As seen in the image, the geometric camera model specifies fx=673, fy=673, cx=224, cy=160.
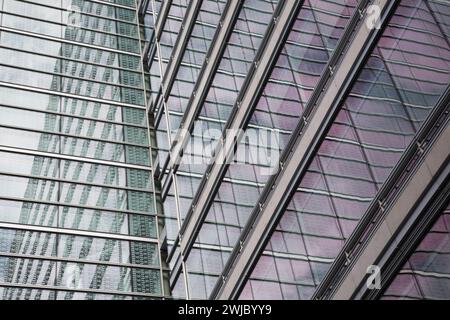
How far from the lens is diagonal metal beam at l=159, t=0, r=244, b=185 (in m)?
20.4

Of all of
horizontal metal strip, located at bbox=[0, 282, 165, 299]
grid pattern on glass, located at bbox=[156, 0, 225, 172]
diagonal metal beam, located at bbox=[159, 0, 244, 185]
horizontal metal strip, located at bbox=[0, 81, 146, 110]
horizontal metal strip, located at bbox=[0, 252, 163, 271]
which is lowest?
horizontal metal strip, located at bbox=[0, 282, 165, 299]

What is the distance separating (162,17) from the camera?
28.3 metres

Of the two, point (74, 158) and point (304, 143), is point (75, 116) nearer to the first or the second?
point (74, 158)

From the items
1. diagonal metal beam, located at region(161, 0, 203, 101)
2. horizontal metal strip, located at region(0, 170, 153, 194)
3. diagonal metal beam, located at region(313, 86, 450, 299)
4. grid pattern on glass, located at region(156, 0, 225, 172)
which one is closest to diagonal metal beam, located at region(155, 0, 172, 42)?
diagonal metal beam, located at region(161, 0, 203, 101)

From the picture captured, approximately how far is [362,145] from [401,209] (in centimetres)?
163

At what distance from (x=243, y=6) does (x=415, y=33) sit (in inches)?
367

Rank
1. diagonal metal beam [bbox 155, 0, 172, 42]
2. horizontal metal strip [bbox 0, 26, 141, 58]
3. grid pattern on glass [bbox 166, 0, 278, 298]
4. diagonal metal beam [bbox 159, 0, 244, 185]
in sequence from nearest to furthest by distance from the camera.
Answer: grid pattern on glass [bbox 166, 0, 278, 298] → diagonal metal beam [bbox 159, 0, 244, 185] → diagonal metal beam [bbox 155, 0, 172, 42] → horizontal metal strip [bbox 0, 26, 141, 58]

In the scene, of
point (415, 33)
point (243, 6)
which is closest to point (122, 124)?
point (243, 6)

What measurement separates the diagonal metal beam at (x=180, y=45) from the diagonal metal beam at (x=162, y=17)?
7.95ft

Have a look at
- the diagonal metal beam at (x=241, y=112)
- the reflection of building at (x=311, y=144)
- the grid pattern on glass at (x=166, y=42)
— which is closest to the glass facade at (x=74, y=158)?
the grid pattern on glass at (x=166, y=42)

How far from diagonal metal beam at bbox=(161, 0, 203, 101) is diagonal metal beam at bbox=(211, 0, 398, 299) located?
33.4ft

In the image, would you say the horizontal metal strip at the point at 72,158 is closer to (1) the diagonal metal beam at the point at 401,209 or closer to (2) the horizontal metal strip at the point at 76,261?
(2) the horizontal metal strip at the point at 76,261

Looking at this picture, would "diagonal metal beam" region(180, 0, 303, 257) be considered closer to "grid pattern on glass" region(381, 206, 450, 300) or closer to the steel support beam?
the steel support beam

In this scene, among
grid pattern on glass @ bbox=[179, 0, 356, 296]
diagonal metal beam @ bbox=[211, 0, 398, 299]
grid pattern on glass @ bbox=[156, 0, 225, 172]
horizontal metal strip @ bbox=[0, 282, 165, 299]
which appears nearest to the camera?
diagonal metal beam @ bbox=[211, 0, 398, 299]
